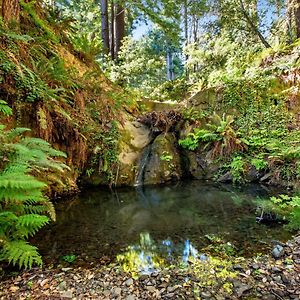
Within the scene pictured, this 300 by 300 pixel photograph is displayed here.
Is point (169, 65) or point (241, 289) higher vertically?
point (169, 65)

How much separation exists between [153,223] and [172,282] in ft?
4.99

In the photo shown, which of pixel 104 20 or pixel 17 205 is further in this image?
pixel 104 20

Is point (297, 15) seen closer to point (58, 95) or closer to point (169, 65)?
point (58, 95)

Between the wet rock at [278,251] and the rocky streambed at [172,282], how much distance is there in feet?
0.08

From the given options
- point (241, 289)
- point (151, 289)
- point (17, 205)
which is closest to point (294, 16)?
point (241, 289)

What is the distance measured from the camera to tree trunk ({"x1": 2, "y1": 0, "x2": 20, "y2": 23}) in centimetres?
415

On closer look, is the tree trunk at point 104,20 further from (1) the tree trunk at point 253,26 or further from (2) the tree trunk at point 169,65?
(2) the tree trunk at point 169,65

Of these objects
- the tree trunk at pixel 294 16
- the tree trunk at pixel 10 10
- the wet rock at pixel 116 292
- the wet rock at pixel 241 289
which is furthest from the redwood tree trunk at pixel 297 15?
the wet rock at pixel 116 292

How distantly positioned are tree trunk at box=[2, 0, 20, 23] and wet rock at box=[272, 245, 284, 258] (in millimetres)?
4622

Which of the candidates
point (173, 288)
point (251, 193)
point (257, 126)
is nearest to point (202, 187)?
point (251, 193)

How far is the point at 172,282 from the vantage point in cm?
214

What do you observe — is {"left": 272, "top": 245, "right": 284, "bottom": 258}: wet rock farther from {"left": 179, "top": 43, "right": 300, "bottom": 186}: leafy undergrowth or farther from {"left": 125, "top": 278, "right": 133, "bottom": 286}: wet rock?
{"left": 179, "top": 43, "right": 300, "bottom": 186}: leafy undergrowth

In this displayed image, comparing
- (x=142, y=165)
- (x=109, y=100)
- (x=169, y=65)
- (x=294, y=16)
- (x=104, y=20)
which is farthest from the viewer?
(x=169, y=65)

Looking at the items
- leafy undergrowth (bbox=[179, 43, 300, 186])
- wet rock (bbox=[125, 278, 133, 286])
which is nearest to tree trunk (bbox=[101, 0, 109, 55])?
leafy undergrowth (bbox=[179, 43, 300, 186])
